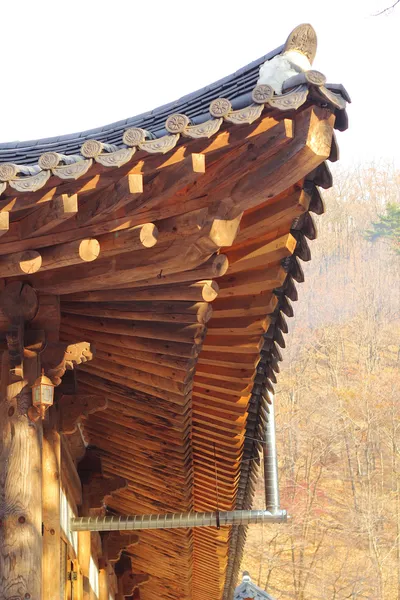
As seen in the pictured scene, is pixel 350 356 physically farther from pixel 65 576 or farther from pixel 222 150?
pixel 222 150

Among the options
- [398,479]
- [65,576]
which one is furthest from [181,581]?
[398,479]

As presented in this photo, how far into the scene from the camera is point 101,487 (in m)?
7.01

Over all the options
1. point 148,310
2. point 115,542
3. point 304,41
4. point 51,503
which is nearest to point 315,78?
point 304,41

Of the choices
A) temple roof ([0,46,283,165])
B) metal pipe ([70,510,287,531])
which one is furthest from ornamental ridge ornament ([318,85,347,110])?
metal pipe ([70,510,287,531])

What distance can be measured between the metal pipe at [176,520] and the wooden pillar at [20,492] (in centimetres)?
171

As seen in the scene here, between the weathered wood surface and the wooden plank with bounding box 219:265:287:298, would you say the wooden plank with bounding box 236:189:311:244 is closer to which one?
the weathered wood surface

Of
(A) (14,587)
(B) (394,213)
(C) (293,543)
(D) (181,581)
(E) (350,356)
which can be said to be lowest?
(A) (14,587)

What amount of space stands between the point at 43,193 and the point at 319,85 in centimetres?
119

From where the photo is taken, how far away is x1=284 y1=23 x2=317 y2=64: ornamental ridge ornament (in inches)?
135

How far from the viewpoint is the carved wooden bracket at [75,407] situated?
5.03 m

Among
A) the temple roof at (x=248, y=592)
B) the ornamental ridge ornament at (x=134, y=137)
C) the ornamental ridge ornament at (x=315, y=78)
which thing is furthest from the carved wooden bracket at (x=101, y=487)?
the temple roof at (x=248, y=592)

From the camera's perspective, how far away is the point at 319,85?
294cm

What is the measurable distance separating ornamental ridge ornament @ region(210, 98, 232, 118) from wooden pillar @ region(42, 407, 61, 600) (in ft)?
8.26

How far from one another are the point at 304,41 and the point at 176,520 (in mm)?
3810
